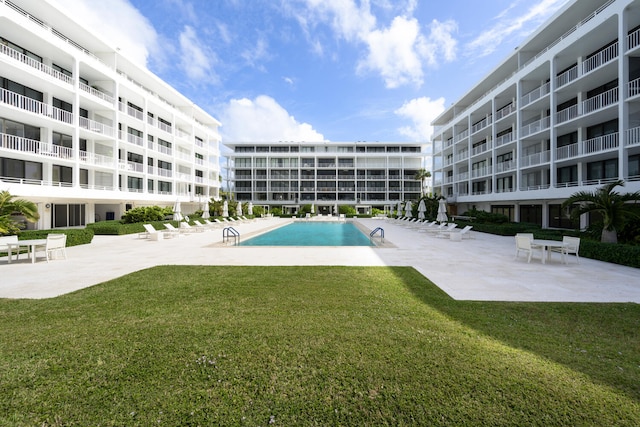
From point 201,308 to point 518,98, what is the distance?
29893 millimetres

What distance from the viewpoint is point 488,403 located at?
282 centimetres

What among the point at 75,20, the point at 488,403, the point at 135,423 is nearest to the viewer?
the point at 135,423

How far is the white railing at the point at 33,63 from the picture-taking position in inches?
680

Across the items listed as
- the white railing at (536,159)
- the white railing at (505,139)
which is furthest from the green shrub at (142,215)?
the white railing at (505,139)

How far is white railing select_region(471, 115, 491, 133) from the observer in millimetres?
30906

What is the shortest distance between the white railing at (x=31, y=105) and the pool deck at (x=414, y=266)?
1179 centimetres

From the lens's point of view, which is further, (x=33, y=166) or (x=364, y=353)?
(x=33, y=166)

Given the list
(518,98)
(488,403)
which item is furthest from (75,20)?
(518,98)

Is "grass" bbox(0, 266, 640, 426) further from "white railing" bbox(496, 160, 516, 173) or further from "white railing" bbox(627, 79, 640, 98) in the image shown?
"white railing" bbox(496, 160, 516, 173)

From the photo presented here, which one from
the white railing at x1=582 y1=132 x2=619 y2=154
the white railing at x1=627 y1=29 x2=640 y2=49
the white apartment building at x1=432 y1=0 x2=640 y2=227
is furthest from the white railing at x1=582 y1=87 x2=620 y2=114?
the white railing at x1=627 y1=29 x2=640 y2=49

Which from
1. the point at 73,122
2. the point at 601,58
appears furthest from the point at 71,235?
the point at 601,58

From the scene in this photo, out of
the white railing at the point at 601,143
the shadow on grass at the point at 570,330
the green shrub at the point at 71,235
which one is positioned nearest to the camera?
the shadow on grass at the point at 570,330

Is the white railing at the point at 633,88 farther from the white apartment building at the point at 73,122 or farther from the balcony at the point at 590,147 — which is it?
the white apartment building at the point at 73,122

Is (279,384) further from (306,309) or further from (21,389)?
(21,389)
